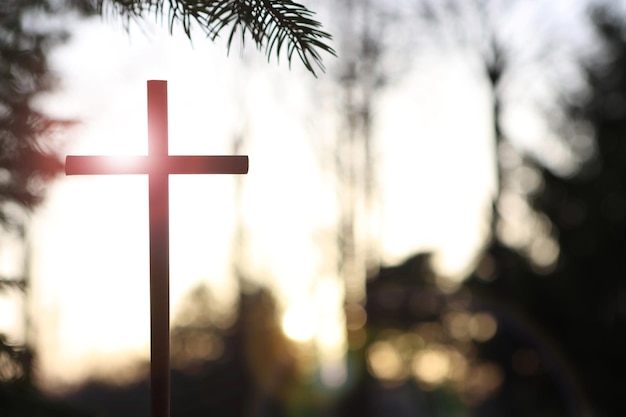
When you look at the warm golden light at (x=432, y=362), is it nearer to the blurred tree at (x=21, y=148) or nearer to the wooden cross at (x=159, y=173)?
the blurred tree at (x=21, y=148)

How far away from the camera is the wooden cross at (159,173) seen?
2.96m

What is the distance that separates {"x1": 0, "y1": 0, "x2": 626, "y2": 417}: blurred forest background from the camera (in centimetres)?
1463

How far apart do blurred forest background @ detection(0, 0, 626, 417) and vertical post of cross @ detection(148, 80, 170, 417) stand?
933 centimetres

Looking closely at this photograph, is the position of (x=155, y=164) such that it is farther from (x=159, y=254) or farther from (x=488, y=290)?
(x=488, y=290)

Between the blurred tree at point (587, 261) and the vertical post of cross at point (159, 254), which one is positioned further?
the blurred tree at point (587, 261)

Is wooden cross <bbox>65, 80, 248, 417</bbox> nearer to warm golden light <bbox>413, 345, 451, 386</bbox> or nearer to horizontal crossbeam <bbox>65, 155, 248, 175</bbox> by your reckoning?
horizontal crossbeam <bbox>65, 155, 248, 175</bbox>

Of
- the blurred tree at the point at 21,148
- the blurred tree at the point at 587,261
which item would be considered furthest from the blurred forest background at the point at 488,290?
the blurred tree at the point at 21,148

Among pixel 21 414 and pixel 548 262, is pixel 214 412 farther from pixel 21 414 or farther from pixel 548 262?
pixel 21 414

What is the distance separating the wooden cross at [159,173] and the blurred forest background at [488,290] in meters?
9.18

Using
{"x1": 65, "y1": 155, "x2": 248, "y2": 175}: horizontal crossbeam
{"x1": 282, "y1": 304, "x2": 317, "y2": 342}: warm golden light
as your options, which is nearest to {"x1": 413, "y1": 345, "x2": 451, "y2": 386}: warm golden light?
{"x1": 282, "y1": 304, "x2": 317, "y2": 342}: warm golden light

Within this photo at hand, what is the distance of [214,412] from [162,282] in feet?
60.3

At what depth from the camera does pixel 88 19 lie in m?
4.96

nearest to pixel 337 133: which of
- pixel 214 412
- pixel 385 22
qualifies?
pixel 385 22

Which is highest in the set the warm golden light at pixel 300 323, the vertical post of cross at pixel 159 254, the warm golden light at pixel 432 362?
the vertical post of cross at pixel 159 254
